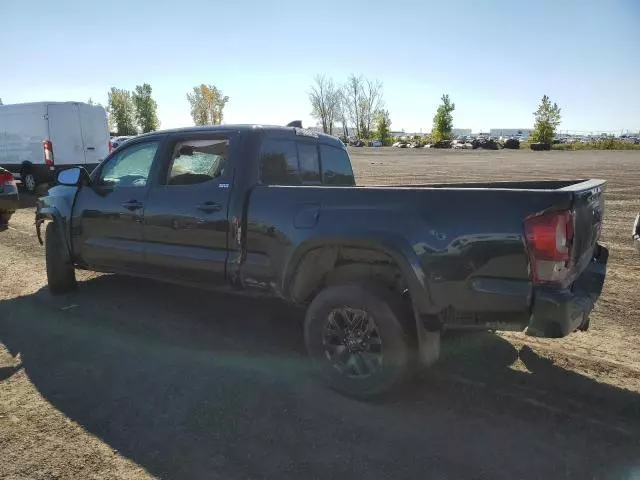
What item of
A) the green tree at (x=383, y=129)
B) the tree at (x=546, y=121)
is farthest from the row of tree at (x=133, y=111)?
the tree at (x=546, y=121)

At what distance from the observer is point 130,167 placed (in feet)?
16.8

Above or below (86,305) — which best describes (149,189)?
above

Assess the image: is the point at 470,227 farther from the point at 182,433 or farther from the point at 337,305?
the point at 182,433

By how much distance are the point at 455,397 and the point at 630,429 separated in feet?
3.41

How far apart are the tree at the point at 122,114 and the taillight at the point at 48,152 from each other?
7494 centimetres

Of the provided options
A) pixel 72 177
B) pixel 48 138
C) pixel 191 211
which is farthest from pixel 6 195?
pixel 191 211

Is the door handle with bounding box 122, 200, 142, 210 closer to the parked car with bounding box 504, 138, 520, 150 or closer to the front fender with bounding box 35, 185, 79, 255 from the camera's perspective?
the front fender with bounding box 35, 185, 79, 255

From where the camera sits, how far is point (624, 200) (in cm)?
1341

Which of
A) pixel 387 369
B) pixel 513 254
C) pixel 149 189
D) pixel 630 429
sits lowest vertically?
Answer: pixel 630 429

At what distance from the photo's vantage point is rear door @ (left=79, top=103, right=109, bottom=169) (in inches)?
569

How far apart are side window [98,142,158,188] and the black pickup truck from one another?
0.02 m

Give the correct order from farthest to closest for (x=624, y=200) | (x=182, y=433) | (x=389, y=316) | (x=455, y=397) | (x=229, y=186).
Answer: (x=624, y=200) < (x=229, y=186) < (x=455, y=397) < (x=389, y=316) < (x=182, y=433)

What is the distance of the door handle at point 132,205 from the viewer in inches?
189

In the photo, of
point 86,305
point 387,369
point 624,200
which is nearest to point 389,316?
point 387,369
